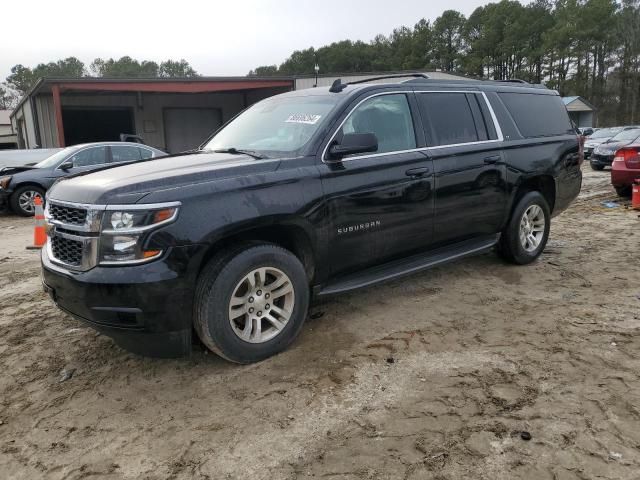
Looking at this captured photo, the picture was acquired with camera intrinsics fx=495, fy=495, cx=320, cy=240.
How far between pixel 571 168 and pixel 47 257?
5542mm

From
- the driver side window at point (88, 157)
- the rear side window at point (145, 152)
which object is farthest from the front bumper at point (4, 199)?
the rear side window at point (145, 152)

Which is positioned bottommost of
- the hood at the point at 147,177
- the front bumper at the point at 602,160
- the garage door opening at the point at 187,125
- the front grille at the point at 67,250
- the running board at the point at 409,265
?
the running board at the point at 409,265

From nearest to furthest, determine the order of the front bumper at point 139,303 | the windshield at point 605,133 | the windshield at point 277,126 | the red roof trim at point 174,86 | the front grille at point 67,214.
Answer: the front bumper at point 139,303 < the front grille at point 67,214 < the windshield at point 277,126 < the red roof trim at point 174,86 < the windshield at point 605,133

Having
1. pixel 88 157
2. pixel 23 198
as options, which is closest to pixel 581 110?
pixel 88 157

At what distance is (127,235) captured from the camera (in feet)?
9.36

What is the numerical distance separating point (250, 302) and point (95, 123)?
25.4 m

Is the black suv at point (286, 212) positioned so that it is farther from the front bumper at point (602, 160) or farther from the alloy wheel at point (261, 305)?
the front bumper at point (602, 160)

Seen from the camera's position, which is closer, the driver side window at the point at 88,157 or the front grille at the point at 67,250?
the front grille at the point at 67,250

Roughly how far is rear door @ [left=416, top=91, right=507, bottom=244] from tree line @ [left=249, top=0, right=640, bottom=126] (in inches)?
1758

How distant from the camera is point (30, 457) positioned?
8.30 feet

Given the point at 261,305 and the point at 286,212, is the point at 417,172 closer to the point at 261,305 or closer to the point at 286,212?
the point at 286,212

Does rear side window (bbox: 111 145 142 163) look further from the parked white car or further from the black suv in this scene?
the black suv

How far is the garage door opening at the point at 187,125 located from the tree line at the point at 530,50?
2907cm

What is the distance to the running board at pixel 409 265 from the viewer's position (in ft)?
12.6
